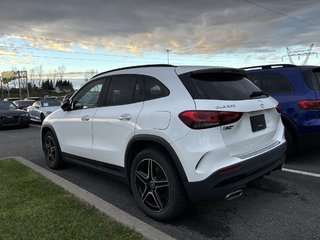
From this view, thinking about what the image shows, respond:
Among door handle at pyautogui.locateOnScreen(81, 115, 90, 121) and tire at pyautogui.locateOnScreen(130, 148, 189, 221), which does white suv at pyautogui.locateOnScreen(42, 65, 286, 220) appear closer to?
tire at pyautogui.locateOnScreen(130, 148, 189, 221)

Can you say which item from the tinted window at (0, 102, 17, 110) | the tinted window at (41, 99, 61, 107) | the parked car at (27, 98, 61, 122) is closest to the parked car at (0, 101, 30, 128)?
the tinted window at (0, 102, 17, 110)

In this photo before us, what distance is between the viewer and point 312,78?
6.27m

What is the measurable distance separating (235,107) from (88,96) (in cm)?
272

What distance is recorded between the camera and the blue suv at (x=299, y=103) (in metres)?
6.07

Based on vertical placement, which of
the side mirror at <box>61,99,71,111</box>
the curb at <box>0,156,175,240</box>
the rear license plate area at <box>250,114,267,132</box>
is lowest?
the curb at <box>0,156,175,240</box>

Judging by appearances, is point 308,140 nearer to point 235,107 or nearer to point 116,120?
point 235,107

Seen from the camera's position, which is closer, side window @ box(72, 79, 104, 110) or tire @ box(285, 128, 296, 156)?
side window @ box(72, 79, 104, 110)

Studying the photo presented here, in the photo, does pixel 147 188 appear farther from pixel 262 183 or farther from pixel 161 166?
pixel 262 183

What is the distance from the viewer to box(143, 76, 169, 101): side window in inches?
162

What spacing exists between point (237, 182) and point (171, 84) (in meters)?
1.33

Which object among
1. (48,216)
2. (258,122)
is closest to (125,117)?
(48,216)

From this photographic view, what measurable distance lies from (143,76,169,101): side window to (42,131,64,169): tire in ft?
9.09

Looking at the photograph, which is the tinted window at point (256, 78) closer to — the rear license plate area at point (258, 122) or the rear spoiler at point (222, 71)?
the rear spoiler at point (222, 71)

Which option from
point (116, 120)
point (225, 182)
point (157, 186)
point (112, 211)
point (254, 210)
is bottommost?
point (254, 210)
